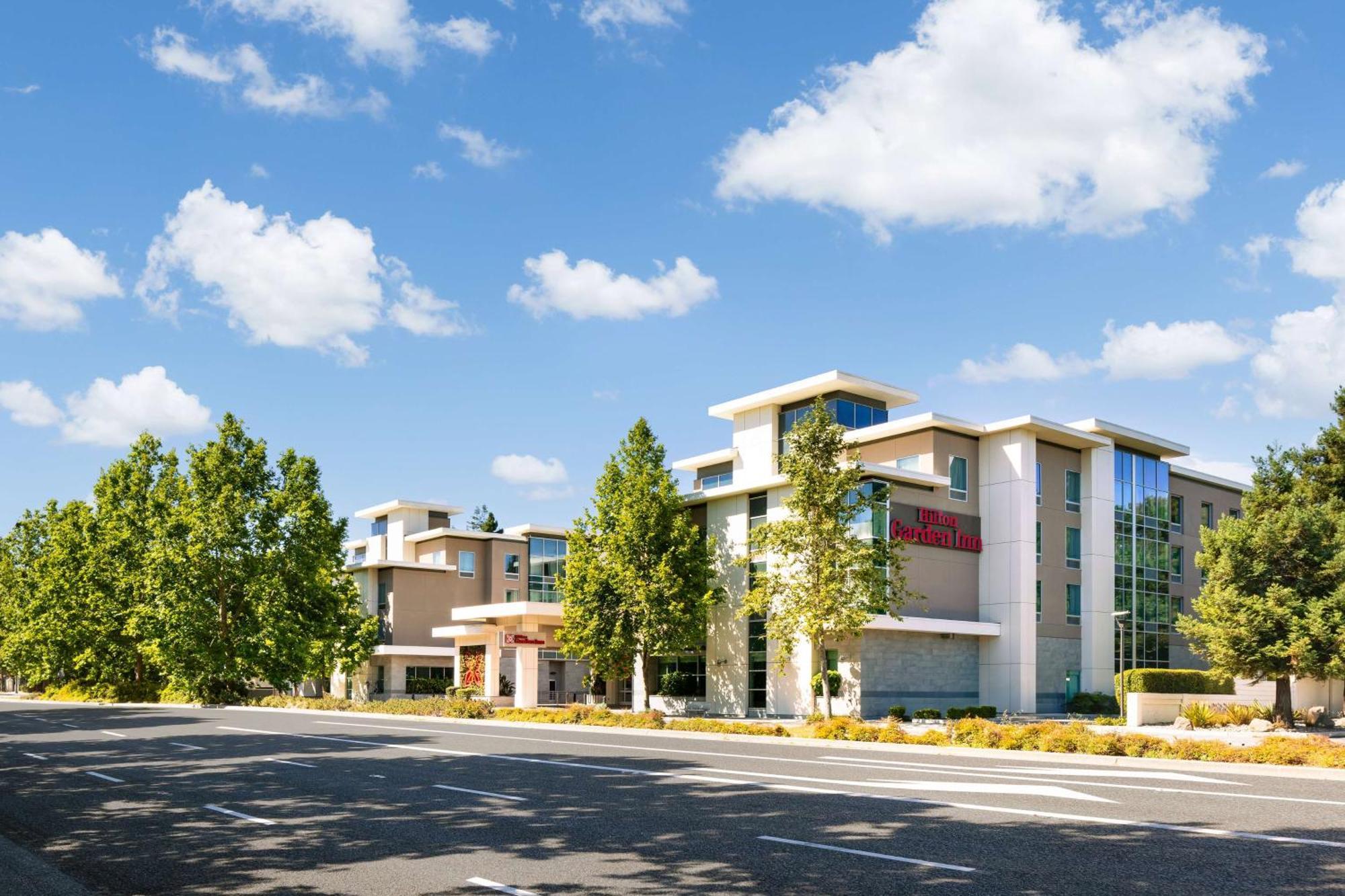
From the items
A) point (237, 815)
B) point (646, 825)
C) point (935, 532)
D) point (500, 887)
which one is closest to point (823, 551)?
point (935, 532)

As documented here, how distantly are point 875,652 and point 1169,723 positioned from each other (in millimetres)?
11176

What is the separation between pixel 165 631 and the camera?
55.2 meters

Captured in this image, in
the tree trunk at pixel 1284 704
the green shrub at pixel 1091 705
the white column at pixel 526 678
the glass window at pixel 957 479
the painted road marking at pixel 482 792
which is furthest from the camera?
the white column at pixel 526 678

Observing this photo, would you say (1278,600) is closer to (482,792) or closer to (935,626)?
(935,626)

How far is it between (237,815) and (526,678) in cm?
4241

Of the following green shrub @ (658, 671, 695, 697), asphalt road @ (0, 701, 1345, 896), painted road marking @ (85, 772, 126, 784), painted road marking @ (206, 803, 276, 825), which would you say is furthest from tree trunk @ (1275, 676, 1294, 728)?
painted road marking @ (85, 772, 126, 784)

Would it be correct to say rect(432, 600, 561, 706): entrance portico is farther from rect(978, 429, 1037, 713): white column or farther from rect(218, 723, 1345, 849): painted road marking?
rect(218, 723, 1345, 849): painted road marking

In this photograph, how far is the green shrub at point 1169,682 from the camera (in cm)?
4709

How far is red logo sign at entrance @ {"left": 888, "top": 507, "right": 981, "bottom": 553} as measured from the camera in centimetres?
4823

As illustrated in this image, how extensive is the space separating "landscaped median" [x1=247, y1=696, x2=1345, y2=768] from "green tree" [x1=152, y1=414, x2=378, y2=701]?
19832 millimetres

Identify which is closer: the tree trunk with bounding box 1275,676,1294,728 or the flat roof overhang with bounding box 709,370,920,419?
the tree trunk with bounding box 1275,676,1294,728

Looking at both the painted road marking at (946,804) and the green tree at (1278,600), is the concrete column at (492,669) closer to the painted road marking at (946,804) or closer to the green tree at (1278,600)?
the painted road marking at (946,804)

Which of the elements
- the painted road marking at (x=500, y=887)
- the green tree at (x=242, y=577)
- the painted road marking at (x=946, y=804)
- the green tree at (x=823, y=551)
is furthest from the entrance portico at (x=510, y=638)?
the painted road marking at (x=500, y=887)

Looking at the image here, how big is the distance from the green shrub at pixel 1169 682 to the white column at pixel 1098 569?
Answer: 4.10ft
